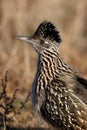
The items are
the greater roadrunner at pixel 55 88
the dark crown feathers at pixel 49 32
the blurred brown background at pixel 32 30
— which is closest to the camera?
the greater roadrunner at pixel 55 88

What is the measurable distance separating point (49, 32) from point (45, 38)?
0.37 feet

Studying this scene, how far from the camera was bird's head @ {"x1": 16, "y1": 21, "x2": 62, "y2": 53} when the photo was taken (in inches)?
322

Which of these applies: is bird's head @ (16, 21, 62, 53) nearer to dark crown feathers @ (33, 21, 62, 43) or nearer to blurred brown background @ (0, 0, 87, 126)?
dark crown feathers @ (33, 21, 62, 43)

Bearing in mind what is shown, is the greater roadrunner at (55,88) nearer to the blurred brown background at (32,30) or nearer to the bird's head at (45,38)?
the bird's head at (45,38)

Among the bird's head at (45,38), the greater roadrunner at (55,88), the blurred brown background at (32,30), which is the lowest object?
the greater roadrunner at (55,88)

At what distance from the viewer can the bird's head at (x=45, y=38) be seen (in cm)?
818

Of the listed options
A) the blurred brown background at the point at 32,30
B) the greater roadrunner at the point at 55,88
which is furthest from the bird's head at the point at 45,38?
the blurred brown background at the point at 32,30

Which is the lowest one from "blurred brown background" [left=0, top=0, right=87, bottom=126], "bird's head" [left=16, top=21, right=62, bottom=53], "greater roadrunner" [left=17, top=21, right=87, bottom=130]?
"greater roadrunner" [left=17, top=21, right=87, bottom=130]

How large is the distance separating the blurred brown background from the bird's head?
3708 millimetres

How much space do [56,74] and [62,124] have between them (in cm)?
64

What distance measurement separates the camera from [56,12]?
1645cm

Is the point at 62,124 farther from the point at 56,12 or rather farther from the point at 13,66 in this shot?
the point at 56,12

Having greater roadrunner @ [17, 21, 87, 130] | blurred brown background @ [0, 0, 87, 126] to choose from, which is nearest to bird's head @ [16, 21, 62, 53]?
greater roadrunner @ [17, 21, 87, 130]

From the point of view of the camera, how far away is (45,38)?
8.30m
